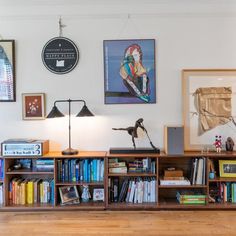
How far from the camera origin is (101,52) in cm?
345

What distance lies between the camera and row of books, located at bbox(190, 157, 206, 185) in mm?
3199

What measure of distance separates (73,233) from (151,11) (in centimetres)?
266

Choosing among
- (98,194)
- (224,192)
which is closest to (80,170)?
(98,194)

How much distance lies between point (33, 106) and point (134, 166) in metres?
1.45

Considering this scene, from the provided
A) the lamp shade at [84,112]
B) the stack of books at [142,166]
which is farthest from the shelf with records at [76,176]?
the lamp shade at [84,112]

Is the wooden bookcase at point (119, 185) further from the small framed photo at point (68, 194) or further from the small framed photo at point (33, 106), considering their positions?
the small framed photo at point (33, 106)

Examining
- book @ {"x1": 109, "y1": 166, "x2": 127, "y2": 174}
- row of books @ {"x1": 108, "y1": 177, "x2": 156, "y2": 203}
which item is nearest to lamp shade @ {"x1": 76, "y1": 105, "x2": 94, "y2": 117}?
book @ {"x1": 109, "y1": 166, "x2": 127, "y2": 174}

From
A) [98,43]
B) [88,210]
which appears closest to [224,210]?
[88,210]

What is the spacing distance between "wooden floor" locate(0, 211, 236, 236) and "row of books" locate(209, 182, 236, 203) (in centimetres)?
19

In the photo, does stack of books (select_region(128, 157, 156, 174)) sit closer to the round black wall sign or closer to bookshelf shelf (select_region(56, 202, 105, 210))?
bookshelf shelf (select_region(56, 202, 105, 210))

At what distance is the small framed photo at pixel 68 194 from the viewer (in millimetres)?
3230

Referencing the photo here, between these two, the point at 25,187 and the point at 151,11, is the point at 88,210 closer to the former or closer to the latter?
the point at 25,187

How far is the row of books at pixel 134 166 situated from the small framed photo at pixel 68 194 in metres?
0.49

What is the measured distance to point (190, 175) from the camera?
3.29m
